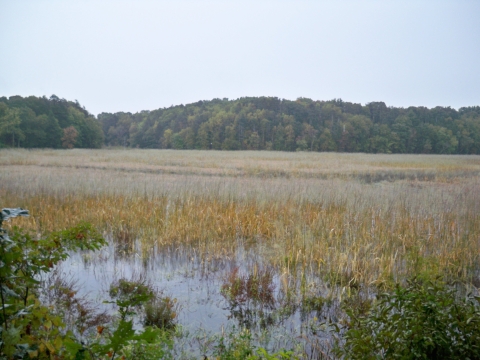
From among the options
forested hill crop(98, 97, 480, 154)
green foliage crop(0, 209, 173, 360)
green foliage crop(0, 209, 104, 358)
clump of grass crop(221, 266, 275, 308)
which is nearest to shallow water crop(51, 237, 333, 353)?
clump of grass crop(221, 266, 275, 308)

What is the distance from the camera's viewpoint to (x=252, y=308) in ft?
14.7

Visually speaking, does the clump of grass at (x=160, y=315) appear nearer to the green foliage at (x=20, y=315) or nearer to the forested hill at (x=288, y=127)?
the green foliage at (x=20, y=315)

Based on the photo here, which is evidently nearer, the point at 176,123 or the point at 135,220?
the point at 135,220

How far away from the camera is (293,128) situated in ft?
202

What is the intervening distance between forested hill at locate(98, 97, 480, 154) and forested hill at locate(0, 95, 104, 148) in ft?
56.1

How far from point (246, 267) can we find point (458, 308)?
3.90 m

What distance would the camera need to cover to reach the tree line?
4585 centimetres

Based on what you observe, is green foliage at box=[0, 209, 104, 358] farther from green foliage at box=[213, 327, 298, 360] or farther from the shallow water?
the shallow water

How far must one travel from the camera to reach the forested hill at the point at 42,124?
16484 mm

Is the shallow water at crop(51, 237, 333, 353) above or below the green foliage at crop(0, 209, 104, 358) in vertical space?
below

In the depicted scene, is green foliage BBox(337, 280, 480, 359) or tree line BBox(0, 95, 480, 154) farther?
tree line BBox(0, 95, 480, 154)

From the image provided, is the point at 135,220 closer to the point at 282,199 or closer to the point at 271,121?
the point at 282,199

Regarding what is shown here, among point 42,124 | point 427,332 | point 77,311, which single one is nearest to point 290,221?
point 77,311

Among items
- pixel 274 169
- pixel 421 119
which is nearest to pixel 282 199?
pixel 274 169
